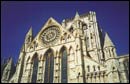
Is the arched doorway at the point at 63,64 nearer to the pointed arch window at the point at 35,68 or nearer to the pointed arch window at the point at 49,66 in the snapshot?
the pointed arch window at the point at 49,66

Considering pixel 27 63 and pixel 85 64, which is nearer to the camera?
pixel 85 64

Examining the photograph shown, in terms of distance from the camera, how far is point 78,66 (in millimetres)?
23031

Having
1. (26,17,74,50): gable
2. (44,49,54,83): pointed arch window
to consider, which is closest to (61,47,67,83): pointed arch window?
(44,49,54,83): pointed arch window

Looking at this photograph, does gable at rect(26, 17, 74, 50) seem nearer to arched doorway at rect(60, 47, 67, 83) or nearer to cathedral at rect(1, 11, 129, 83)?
cathedral at rect(1, 11, 129, 83)

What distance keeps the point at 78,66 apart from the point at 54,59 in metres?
5.00

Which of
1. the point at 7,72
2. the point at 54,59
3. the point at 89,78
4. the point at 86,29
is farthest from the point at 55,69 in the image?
the point at 86,29

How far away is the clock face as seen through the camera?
2926 cm

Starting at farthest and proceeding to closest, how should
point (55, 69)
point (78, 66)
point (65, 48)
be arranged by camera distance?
point (65, 48) → point (55, 69) → point (78, 66)

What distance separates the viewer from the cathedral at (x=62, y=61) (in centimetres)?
2183

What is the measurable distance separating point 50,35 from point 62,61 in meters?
6.09

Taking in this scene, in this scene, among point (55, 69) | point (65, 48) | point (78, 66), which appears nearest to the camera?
point (78, 66)

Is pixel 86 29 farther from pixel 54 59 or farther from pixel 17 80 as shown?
pixel 17 80

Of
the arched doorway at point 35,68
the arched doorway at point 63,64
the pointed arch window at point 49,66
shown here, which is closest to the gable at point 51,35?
the pointed arch window at point 49,66

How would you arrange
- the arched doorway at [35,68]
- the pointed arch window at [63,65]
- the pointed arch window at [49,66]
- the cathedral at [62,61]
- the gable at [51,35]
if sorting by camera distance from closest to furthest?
the cathedral at [62,61]
the pointed arch window at [63,65]
the pointed arch window at [49,66]
the arched doorway at [35,68]
the gable at [51,35]
